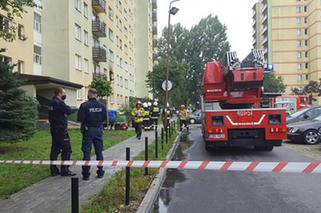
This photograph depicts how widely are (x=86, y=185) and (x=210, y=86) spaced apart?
24.2 ft

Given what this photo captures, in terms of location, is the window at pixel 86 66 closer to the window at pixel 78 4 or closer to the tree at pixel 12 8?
the window at pixel 78 4

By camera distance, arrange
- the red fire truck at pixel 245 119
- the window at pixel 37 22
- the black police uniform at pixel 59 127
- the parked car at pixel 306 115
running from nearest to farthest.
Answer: the black police uniform at pixel 59 127 < the red fire truck at pixel 245 119 < the parked car at pixel 306 115 < the window at pixel 37 22

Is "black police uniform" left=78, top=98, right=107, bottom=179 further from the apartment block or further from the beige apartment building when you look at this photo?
the apartment block

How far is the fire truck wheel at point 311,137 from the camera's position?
16.2m

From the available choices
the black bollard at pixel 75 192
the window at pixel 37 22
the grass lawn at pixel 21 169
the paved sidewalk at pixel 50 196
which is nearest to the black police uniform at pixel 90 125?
the paved sidewalk at pixel 50 196

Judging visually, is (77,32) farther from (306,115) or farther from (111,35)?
(306,115)

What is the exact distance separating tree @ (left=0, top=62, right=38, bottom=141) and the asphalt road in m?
4.78

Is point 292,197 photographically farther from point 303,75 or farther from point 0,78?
point 303,75

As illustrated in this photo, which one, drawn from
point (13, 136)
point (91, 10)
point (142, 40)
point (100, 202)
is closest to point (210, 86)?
point (13, 136)

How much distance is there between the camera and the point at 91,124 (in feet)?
26.1

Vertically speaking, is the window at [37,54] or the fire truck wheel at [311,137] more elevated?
the window at [37,54]

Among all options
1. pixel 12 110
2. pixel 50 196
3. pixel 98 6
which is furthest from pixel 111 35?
pixel 50 196

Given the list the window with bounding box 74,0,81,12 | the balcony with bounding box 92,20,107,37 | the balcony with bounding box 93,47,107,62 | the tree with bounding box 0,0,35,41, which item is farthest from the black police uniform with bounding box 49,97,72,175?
the balcony with bounding box 92,20,107,37

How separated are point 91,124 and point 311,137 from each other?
11156mm
